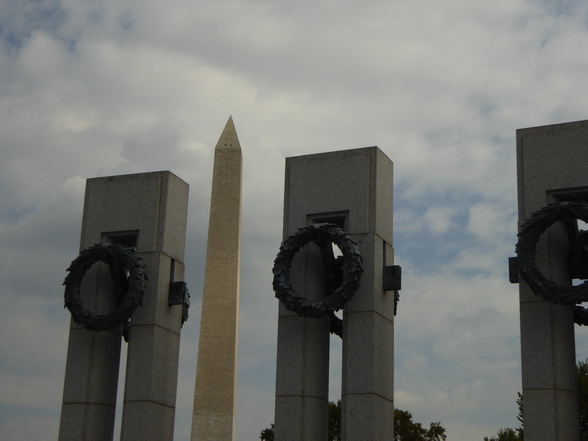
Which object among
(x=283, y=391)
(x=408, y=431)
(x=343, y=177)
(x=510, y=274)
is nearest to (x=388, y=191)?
(x=343, y=177)

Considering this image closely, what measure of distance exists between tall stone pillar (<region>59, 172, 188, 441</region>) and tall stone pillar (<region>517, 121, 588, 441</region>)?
31.2 feet

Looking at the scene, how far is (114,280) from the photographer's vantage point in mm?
28312

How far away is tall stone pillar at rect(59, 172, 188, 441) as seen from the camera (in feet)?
89.5

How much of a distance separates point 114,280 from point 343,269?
23.0 feet

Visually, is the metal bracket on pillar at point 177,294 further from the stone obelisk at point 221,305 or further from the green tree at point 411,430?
the green tree at point 411,430

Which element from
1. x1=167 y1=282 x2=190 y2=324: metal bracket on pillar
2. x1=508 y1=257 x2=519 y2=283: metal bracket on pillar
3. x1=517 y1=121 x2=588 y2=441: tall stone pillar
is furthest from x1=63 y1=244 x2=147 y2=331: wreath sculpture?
x1=517 y1=121 x2=588 y2=441: tall stone pillar

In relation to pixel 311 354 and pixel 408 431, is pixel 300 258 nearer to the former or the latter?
pixel 311 354

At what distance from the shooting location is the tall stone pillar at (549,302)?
2266 cm

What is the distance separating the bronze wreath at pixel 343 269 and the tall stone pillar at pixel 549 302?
3.81 m

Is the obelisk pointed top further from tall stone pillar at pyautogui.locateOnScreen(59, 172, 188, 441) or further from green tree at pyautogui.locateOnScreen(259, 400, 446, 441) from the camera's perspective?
green tree at pyautogui.locateOnScreen(259, 400, 446, 441)

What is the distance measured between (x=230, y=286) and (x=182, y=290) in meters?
2.07

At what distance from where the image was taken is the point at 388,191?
2641 centimetres

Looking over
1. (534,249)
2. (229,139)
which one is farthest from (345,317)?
(229,139)

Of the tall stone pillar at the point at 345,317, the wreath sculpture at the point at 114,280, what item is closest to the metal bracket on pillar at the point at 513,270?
the tall stone pillar at the point at 345,317
